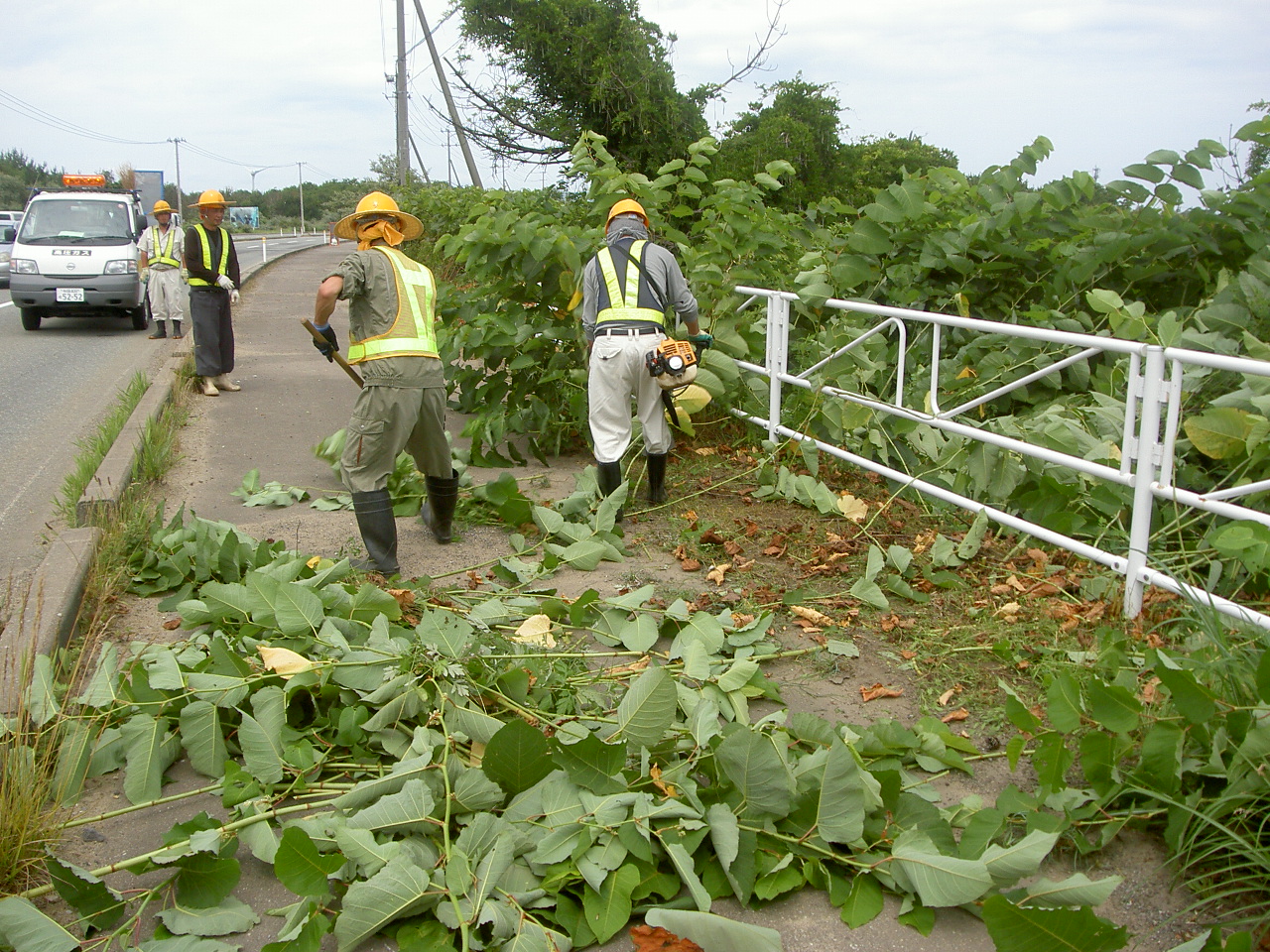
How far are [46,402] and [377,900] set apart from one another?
1003 cm

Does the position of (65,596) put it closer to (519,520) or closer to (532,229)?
(519,520)

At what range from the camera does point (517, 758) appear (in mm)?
3109

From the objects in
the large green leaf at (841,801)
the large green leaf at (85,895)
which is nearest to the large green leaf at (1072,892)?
the large green leaf at (841,801)

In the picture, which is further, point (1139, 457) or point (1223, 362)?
point (1139, 457)

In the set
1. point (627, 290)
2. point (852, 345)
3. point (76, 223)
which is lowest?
point (852, 345)

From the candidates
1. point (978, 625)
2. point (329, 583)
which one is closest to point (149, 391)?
point (329, 583)

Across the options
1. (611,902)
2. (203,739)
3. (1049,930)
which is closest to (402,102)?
(203,739)

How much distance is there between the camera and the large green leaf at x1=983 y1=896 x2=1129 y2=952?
2430 millimetres

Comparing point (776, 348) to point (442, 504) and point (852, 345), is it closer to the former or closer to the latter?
point (852, 345)

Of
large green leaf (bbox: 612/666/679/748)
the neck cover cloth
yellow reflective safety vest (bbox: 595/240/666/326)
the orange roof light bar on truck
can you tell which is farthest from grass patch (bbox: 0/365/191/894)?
the orange roof light bar on truck

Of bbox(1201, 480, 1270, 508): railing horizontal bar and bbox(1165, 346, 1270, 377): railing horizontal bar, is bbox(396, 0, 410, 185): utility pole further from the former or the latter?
bbox(1201, 480, 1270, 508): railing horizontal bar

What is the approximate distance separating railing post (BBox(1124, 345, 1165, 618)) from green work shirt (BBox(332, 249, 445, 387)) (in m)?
3.40

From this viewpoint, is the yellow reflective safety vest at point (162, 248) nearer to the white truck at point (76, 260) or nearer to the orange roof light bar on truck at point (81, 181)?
the white truck at point (76, 260)

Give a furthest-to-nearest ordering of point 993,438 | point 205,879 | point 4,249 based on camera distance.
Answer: point 4,249
point 993,438
point 205,879
